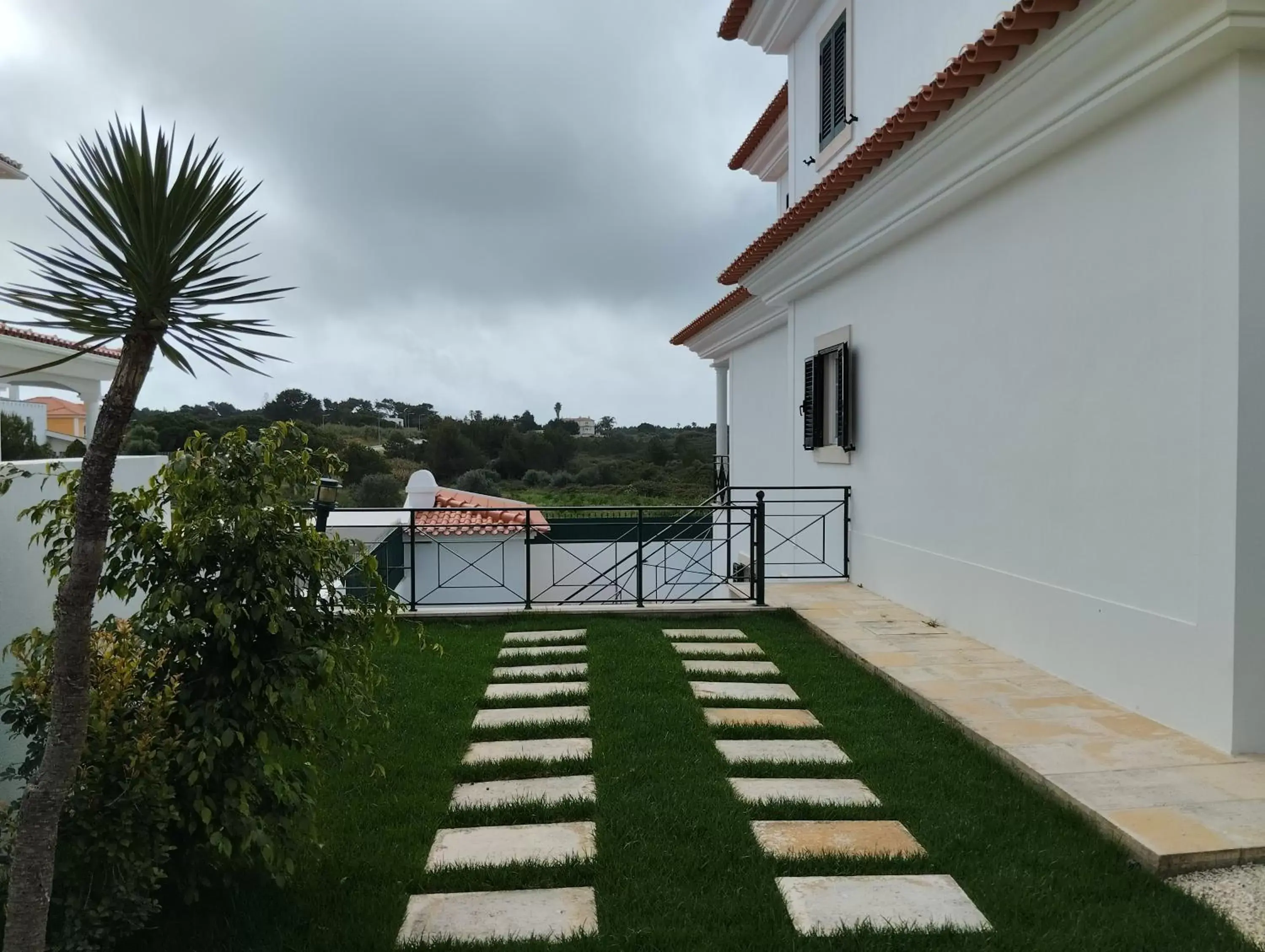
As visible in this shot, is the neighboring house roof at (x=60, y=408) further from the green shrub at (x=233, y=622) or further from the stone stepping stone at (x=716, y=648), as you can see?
the green shrub at (x=233, y=622)

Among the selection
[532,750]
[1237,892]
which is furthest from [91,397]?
[1237,892]

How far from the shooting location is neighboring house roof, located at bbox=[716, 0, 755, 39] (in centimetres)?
962

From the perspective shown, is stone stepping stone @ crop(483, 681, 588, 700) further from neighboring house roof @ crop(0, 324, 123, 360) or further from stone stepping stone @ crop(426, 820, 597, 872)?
neighboring house roof @ crop(0, 324, 123, 360)

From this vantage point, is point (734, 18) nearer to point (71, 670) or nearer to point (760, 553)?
point (760, 553)

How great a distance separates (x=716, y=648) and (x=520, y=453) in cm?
2544

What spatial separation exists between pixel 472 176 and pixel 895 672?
35.4 ft

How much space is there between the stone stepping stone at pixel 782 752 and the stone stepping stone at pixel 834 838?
602 millimetres

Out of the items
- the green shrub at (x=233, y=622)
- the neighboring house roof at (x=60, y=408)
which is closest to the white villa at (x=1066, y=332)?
the green shrub at (x=233, y=622)

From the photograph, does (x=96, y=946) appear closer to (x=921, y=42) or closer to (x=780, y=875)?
(x=780, y=875)

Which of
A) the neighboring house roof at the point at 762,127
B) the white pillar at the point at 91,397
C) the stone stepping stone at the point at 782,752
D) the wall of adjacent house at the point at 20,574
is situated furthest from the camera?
the white pillar at the point at 91,397

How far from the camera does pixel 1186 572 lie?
3875 millimetres

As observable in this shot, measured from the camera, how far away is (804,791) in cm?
351

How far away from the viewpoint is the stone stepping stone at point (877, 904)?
248 cm

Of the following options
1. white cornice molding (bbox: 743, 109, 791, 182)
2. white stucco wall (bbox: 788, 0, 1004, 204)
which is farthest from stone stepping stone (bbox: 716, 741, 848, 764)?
white cornice molding (bbox: 743, 109, 791, 182)
